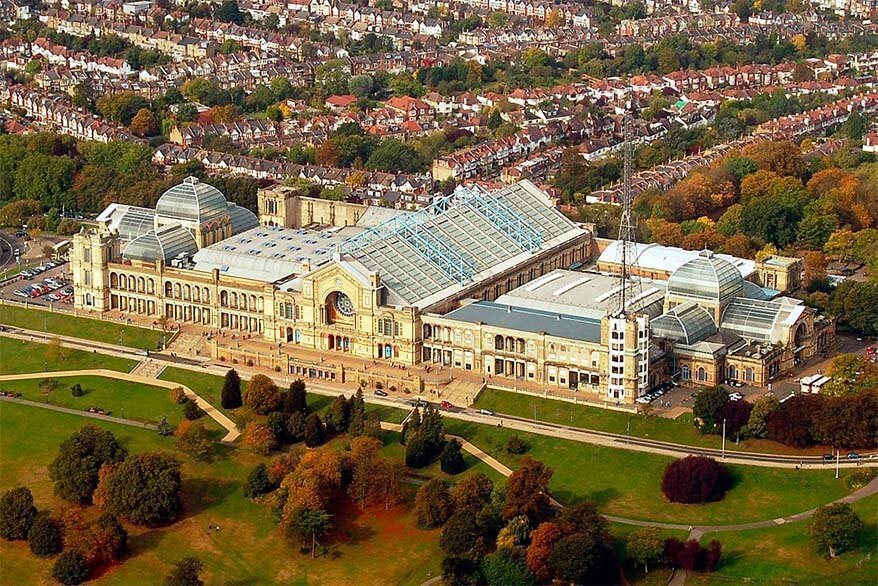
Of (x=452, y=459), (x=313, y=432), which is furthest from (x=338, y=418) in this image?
(x=452, y=459)

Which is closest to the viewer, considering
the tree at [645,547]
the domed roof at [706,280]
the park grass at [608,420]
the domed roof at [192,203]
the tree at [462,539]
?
the tree at [645,547]

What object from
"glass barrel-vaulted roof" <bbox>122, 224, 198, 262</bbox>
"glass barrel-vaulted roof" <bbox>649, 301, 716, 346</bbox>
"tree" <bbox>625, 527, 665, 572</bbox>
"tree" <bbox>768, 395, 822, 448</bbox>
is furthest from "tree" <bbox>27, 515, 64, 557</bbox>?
"tree" <bbox>768, 395, 822, 448</bbox>

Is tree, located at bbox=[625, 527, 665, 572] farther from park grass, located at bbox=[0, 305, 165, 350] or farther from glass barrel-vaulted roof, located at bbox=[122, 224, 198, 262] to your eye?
glass barrel-vaulted roof, located at bbox=[122, 224, 198, 262]

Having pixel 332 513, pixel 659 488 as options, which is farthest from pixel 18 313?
pixel 659 488

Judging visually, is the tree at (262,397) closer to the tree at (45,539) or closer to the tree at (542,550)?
the tree at (45,539)

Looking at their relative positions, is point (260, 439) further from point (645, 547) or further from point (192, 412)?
point (645, 547)

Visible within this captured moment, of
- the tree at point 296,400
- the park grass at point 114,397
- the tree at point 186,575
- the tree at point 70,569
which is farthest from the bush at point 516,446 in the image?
the tree at point 70,569
